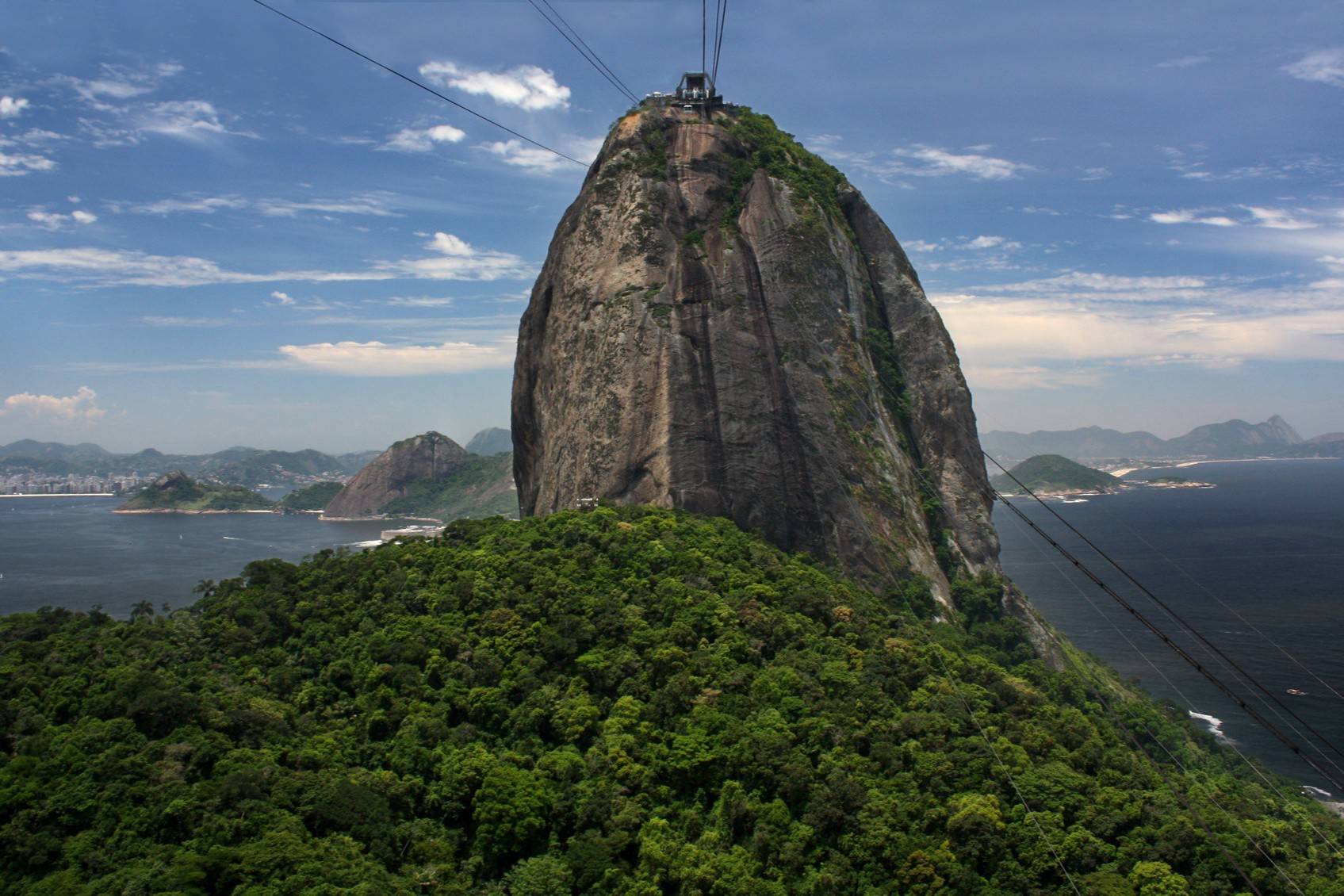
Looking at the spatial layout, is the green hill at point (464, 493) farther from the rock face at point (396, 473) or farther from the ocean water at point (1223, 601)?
the ocean water at point (1223, 601)

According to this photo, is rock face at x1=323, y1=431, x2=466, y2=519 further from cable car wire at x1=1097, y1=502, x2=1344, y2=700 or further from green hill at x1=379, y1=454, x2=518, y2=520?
cable car wire at x1=1097, y1=502, x2=1344, y2=700

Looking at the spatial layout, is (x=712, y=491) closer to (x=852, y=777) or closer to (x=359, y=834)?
(x=852, y=777)

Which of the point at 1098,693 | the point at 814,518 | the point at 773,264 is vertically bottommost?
the point at 1098,693

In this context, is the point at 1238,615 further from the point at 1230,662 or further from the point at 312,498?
the point at 312,498

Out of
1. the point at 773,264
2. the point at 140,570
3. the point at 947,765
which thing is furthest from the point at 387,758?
the point at 140,570

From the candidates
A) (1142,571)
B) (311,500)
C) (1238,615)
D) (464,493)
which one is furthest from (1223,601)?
(311,500)

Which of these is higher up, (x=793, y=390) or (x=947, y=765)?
(x=793, y=390)

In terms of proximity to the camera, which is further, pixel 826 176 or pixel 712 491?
A: pixel 826 176
